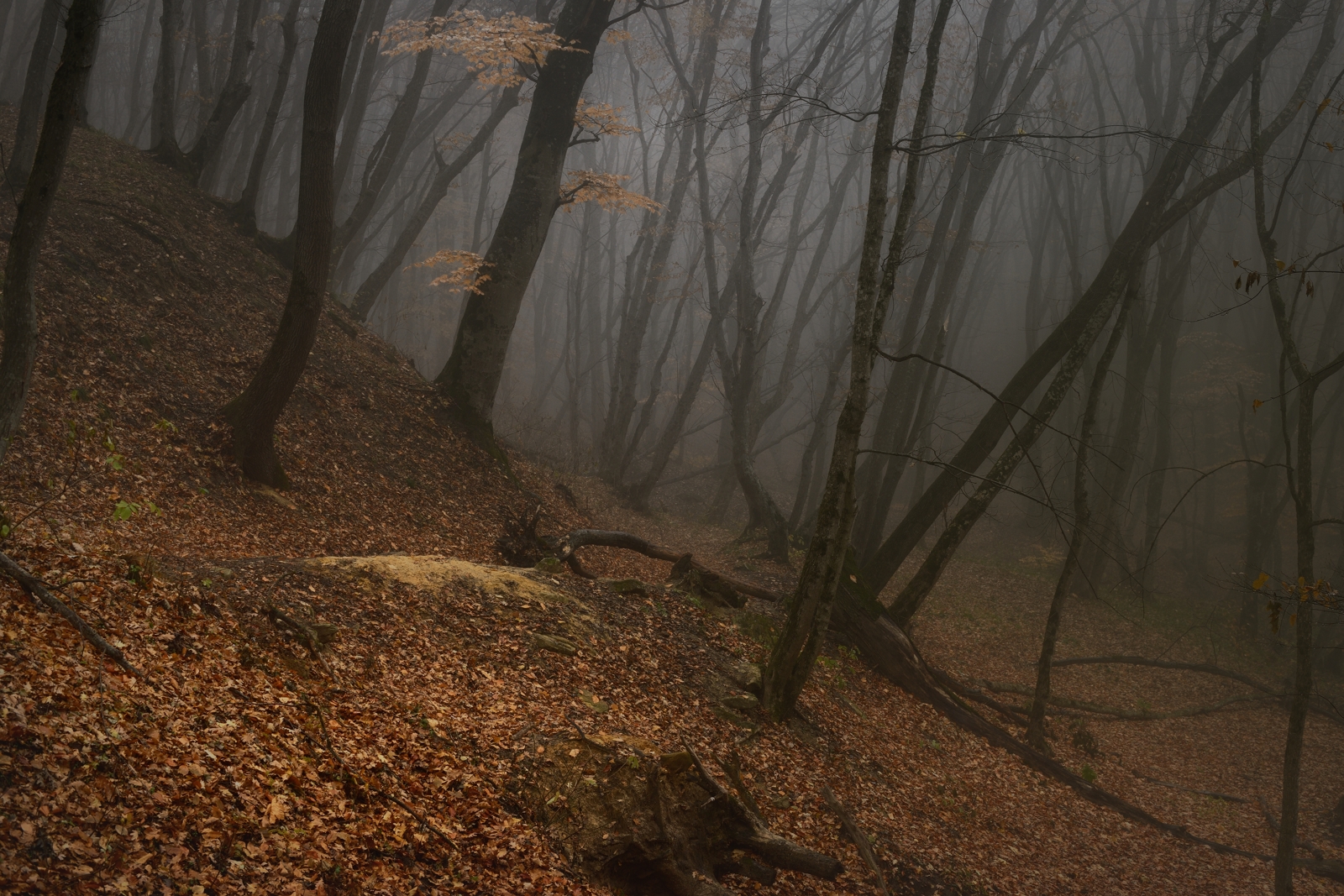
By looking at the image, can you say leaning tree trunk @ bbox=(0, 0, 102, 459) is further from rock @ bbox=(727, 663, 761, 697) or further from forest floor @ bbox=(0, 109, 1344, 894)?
rock @ bbox=(727, 663, 761, 697)

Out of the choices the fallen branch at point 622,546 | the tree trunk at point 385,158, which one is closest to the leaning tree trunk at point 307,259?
the fallen branch at point 622,546

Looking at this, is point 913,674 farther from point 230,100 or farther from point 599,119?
point 230,100

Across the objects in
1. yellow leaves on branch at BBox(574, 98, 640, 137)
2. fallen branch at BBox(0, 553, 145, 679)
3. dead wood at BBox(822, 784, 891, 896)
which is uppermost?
yellow leaves on branch at BBox(574, 98, 640, 137)

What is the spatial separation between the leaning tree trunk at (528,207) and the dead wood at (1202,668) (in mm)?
9971

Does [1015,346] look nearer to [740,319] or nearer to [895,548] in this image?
[740,319]

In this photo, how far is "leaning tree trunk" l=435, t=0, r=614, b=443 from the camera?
444 inches

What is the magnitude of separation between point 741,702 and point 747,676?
53 centimetres

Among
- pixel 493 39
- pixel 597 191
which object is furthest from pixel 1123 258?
pixel 493 39

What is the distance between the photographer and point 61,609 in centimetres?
338

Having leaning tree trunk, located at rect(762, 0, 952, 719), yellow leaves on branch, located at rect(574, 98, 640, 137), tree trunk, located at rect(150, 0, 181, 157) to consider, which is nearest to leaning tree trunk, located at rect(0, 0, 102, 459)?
leaning tree trunk, located at rect(762, 0, 952, 719)

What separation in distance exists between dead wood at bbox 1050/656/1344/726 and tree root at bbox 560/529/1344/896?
376 cm

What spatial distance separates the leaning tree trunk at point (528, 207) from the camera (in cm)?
1128

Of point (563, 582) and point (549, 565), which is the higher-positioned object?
point (563, 582)

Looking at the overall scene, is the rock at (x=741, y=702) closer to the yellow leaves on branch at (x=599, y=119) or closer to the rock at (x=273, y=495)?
the rock at (x=273, y=495)
